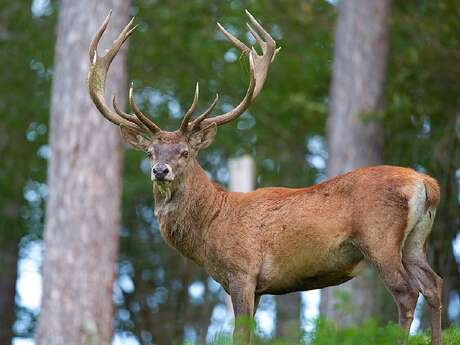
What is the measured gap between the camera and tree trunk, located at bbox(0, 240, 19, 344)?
22797mm

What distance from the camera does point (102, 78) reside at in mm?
9766

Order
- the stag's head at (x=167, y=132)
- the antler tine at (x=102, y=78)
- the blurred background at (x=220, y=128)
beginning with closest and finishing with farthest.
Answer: the stag's head at (x=167, y=132)
the antler tine at (x=102, y=78)
the blurred background at (x=220, y=128)

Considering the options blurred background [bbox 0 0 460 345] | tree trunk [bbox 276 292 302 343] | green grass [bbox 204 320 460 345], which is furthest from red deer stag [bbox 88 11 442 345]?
tree trunk [bbox 276 292 302 343]

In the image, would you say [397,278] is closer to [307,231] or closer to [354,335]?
[307,231]

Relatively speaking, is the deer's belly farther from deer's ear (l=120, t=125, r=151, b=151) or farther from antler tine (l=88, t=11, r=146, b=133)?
antler tine (l=88, t=11, r=146, b=133)

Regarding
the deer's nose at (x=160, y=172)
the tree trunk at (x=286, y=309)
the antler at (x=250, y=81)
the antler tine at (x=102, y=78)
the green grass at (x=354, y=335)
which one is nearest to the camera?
the green grass at (x=354, y=335)

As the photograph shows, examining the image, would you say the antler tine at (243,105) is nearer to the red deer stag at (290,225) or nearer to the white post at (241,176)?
the red deer stag at (290,225)

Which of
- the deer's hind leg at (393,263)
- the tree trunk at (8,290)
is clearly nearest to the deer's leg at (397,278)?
the deer's hind leg at (393,263)

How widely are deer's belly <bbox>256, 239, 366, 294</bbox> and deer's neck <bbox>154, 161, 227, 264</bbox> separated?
581 millimetres

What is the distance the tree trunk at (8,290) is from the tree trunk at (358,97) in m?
8.26

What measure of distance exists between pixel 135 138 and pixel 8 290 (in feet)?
46.8

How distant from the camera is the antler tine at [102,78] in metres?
9.43

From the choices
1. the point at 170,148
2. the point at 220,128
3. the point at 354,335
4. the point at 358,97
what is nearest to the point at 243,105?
the point at 170,148

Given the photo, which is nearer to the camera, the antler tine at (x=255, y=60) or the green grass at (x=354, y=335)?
the green grass at (x=354, y=335)
